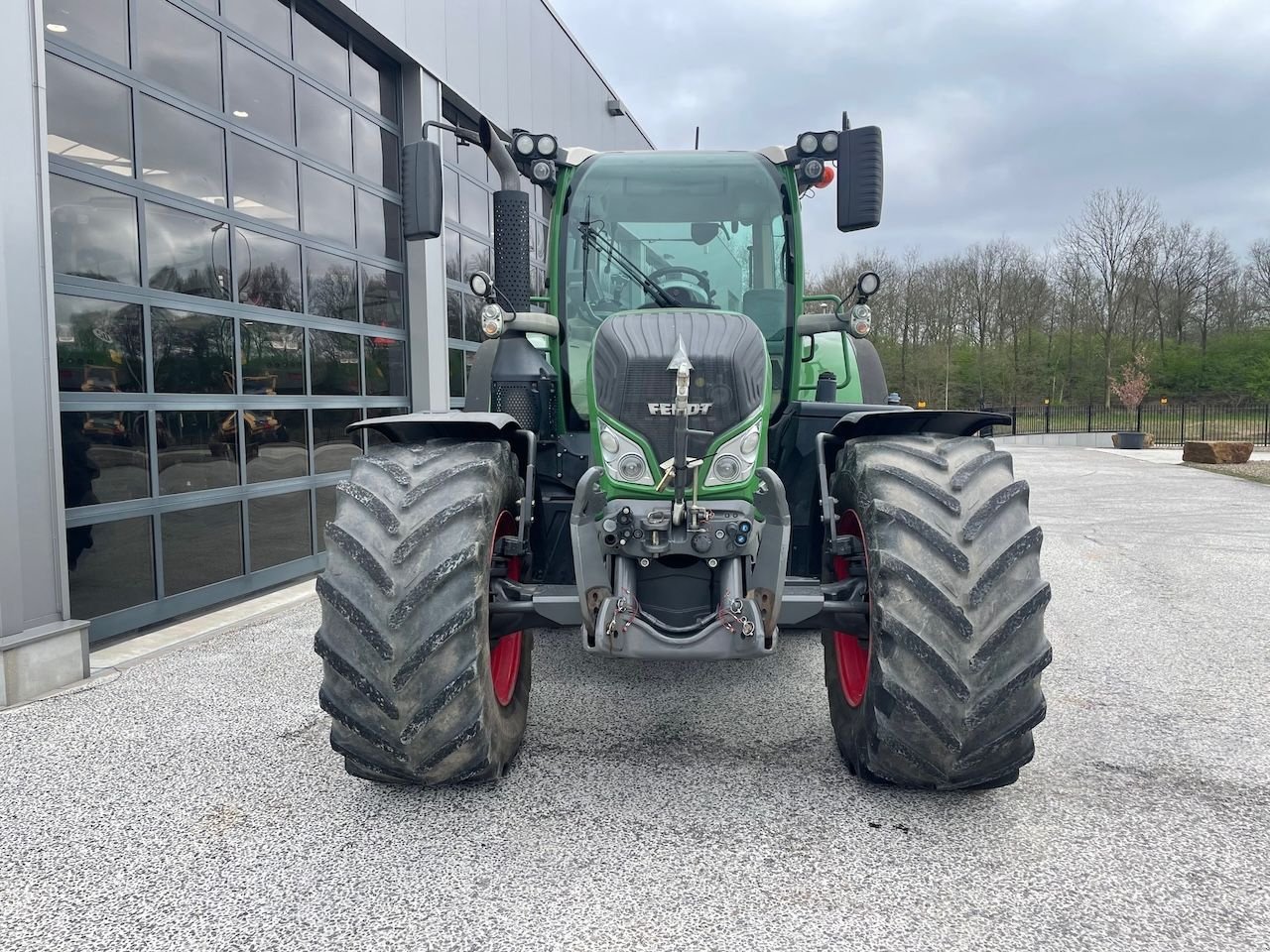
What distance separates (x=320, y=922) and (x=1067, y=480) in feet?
50.1

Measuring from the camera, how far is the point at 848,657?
3311 mm

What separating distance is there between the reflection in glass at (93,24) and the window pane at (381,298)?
9.57 ft

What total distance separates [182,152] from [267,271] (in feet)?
3.55

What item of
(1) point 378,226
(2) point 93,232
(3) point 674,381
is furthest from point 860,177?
(1) point 378,226

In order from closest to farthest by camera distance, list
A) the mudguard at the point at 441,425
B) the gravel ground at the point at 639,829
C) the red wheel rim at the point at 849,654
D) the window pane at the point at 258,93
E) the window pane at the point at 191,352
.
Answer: the gravel ground at the point at 639,829 → the mudguard at the point at 441,425 → the red wheel rim at the point at 849,654 → the window pane at the point at 191,352 → the window pane at the point at 258,93

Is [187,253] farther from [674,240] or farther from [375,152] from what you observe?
[674,240]

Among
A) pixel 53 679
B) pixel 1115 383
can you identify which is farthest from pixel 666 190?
pixel 1115 383

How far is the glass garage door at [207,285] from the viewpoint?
5.01 meters

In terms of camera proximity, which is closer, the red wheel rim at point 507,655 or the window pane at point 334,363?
the red wheel rim at point 507,655

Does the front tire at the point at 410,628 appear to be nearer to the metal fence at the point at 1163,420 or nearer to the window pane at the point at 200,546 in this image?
the window pane at the point at 200,546

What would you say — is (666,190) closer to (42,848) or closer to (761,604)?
(761,604)

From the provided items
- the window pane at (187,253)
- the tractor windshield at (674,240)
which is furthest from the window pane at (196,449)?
the tractor windshield at (674,240)

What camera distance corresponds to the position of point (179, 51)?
5.76 m

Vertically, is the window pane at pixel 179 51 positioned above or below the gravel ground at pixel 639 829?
above
